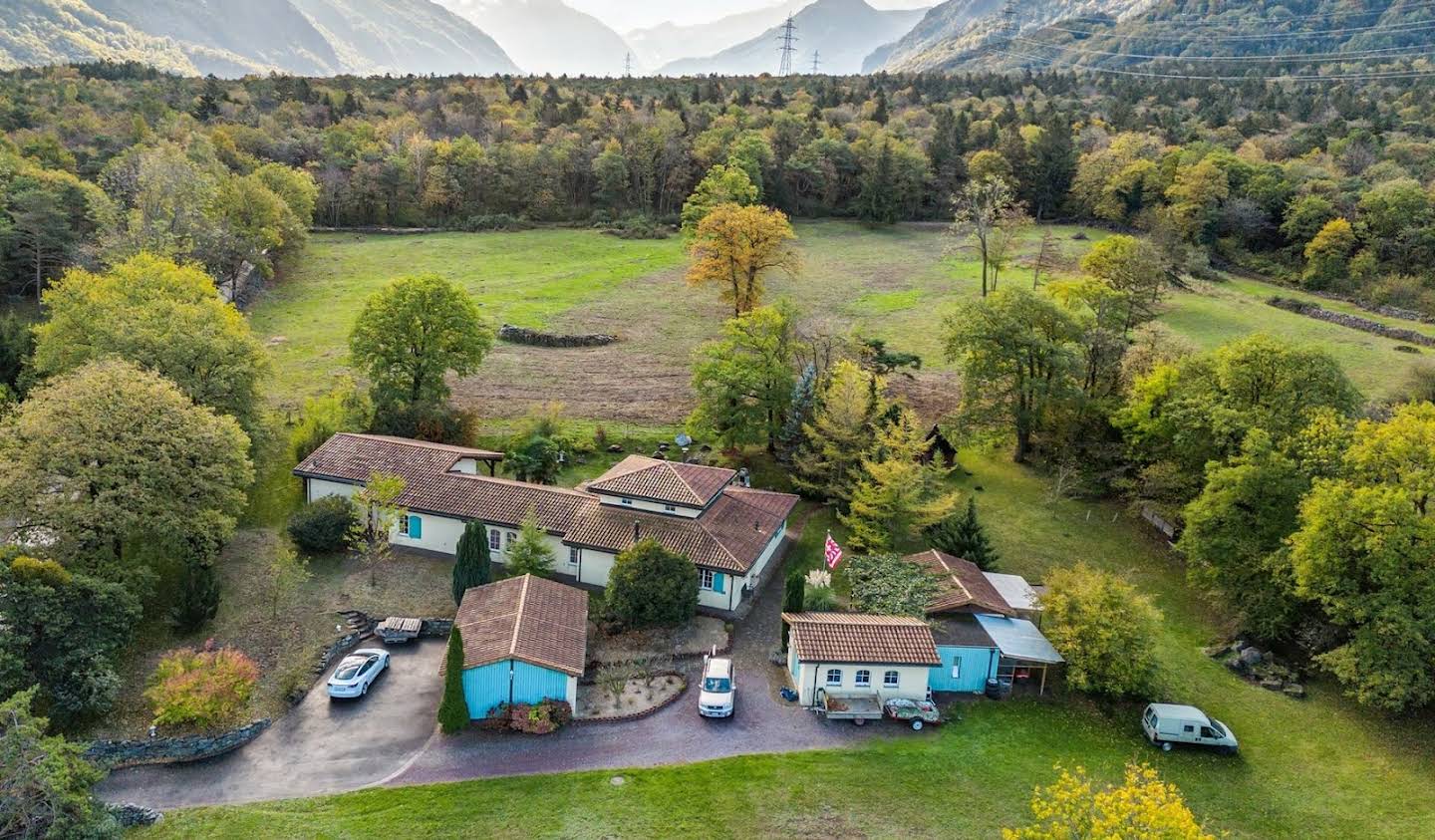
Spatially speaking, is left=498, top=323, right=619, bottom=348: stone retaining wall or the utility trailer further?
left=498, top=323, right=619, bottom=348: stone retaining wall

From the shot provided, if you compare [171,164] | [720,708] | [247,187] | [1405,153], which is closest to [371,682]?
[720,708]

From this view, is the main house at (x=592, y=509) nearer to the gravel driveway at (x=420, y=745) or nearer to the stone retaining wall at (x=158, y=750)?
the gravel driveway at (x=420, y=745)

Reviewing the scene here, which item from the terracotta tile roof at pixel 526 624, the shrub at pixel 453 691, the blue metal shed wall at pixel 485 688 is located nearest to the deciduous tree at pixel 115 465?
the terracotta tile roof at pixel 526 624

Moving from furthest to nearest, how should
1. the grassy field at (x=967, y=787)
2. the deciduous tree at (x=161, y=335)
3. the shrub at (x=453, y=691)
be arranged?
the deciduous tree at (x=161, y=335) < the shrub at (x=453, y=691) < the grassy field at (x=967, y=787)

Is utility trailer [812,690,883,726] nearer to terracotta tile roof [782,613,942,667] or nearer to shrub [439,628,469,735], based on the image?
terracotta tile roof [782,613,942,667]

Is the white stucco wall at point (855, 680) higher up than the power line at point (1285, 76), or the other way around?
the power line at point (1285, 76)

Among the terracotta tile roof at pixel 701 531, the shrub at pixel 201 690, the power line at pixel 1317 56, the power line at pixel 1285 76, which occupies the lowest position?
the shrub at pixel 201 690

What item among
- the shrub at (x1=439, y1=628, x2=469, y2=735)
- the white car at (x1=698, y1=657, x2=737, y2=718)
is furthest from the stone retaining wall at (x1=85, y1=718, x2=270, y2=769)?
the white car at (x1=698, y1=657, x2=737, y2=718)
